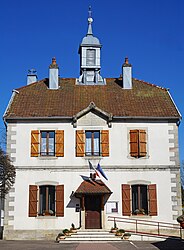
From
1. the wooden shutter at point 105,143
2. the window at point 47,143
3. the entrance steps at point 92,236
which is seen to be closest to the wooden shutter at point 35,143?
the window at point 47,143

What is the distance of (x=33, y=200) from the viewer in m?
22.8

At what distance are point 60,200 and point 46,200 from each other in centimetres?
87

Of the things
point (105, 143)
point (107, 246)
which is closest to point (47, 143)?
point (105, 143)

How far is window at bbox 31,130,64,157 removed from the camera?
2348 centimetres

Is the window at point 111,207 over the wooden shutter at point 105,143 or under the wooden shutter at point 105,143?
under

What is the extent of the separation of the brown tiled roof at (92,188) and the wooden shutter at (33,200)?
2.48 metres

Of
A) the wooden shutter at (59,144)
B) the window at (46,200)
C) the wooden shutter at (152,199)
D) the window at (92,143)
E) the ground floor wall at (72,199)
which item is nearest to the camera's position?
the ground floor wall at (72,199)

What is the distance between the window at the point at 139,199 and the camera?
2288 centimetres

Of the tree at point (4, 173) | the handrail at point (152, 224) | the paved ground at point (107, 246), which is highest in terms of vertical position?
the tree at point (4, 173)

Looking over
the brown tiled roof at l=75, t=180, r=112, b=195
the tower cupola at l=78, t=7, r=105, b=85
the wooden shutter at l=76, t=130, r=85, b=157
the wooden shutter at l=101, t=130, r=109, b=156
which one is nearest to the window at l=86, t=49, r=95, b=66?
the tower cupola at l=78, t=7, r=105, b=85

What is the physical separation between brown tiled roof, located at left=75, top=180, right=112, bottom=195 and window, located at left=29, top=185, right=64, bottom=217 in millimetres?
1233

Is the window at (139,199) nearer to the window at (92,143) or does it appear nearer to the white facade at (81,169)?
the white facade at (81,169)

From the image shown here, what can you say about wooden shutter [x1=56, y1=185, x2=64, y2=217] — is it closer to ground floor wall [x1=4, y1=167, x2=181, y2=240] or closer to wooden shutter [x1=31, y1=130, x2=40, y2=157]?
ground floor wall [x1=4, y1=167, x2=181, y2=240]

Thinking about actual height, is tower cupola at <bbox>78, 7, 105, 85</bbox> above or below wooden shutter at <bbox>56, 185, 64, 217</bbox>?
above
